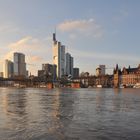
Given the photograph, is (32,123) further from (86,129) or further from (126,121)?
(126,121)

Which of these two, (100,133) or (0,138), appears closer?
(0,138)

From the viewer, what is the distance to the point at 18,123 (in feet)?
117

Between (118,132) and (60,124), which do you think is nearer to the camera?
(118,132)

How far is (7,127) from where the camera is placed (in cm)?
3272

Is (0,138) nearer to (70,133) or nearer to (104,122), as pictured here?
(70,133)

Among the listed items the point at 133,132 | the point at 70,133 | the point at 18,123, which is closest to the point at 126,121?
the point at 133,132

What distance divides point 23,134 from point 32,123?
691cm

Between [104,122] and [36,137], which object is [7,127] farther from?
[104,122]

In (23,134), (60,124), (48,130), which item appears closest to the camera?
(23,134)

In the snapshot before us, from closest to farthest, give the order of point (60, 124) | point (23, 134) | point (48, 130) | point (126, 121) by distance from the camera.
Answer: point (23, 134) → point (48, 130) → point (60, 124) → point (126, 121)

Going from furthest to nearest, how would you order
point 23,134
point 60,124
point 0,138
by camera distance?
point 60,124
point 23,134
point 0,138

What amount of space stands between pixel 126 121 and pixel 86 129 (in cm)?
800

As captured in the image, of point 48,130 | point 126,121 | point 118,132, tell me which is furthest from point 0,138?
point 126,121

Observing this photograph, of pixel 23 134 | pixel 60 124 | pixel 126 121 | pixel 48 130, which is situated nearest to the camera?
pixel 23 134
